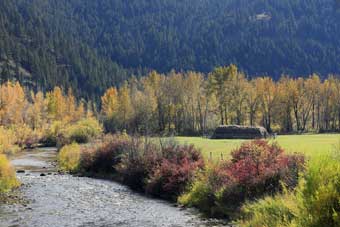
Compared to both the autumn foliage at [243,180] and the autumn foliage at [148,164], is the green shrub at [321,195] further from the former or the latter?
the autumn foliage at [148,164]

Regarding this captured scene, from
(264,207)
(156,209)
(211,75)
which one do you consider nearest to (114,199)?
(156,209)

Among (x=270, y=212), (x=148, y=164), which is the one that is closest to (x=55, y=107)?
(x=148, y=164)

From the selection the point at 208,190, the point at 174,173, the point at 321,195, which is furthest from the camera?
the point at 174,173

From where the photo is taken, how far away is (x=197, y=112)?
142000 millimetres

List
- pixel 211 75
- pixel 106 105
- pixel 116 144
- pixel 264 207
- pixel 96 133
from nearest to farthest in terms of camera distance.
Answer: pixel 264 207, pixel 116 144, pixel 96 133, pixel 211 75, pixel 106 105

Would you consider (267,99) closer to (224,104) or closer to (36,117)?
(224,104)

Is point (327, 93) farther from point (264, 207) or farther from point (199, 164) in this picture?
point (264, 207)

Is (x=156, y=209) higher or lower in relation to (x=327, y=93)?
lower

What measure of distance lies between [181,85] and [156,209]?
343 ft

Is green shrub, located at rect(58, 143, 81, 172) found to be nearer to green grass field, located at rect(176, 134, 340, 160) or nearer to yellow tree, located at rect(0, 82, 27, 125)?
green grass field, located at rect(176, 134, 340, 160)

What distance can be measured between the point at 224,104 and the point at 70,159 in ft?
235

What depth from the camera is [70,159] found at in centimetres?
6756

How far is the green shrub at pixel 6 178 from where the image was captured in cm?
4392

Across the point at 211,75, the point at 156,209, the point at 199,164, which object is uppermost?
the point at 211,75
